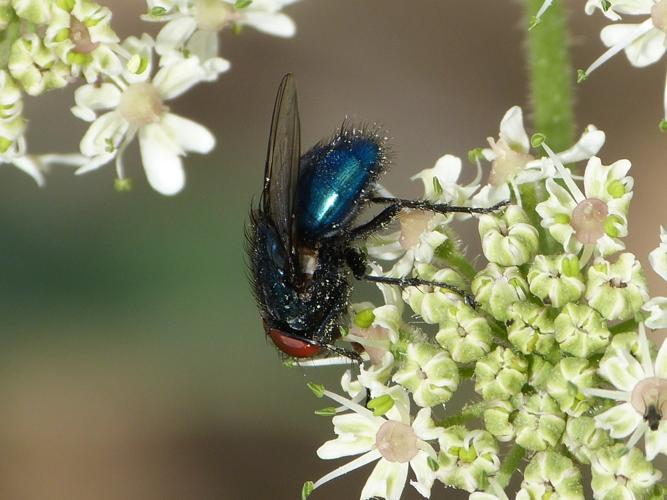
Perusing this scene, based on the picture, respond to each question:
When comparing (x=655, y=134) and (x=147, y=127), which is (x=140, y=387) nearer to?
(x=147, y=127)

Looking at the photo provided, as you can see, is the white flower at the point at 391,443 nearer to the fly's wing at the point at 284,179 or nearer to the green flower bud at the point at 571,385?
the green flower bud at the point at 571,385

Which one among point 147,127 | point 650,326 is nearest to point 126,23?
point 147,127

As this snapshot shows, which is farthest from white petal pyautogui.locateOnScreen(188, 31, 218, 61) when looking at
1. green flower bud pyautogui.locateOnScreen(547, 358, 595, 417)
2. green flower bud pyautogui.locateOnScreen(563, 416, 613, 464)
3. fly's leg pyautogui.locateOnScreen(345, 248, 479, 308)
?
green flower bud pyautogui.locateOnScreen(563, 416, 613, 464)

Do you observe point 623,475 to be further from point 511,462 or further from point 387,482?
point 387,482

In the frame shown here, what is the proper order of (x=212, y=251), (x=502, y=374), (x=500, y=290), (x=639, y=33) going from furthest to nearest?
(x=212, y=251) < (x=639, y=33) < (x=500, y=290) < (x=502, y=374)

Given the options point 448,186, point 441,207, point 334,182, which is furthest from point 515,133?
point 334,182

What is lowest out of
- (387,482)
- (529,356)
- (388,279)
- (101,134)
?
(387,482)

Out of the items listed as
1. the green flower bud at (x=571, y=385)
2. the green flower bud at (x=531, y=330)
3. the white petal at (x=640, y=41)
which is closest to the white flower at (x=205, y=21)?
the white petal at (x=640, y=41)
